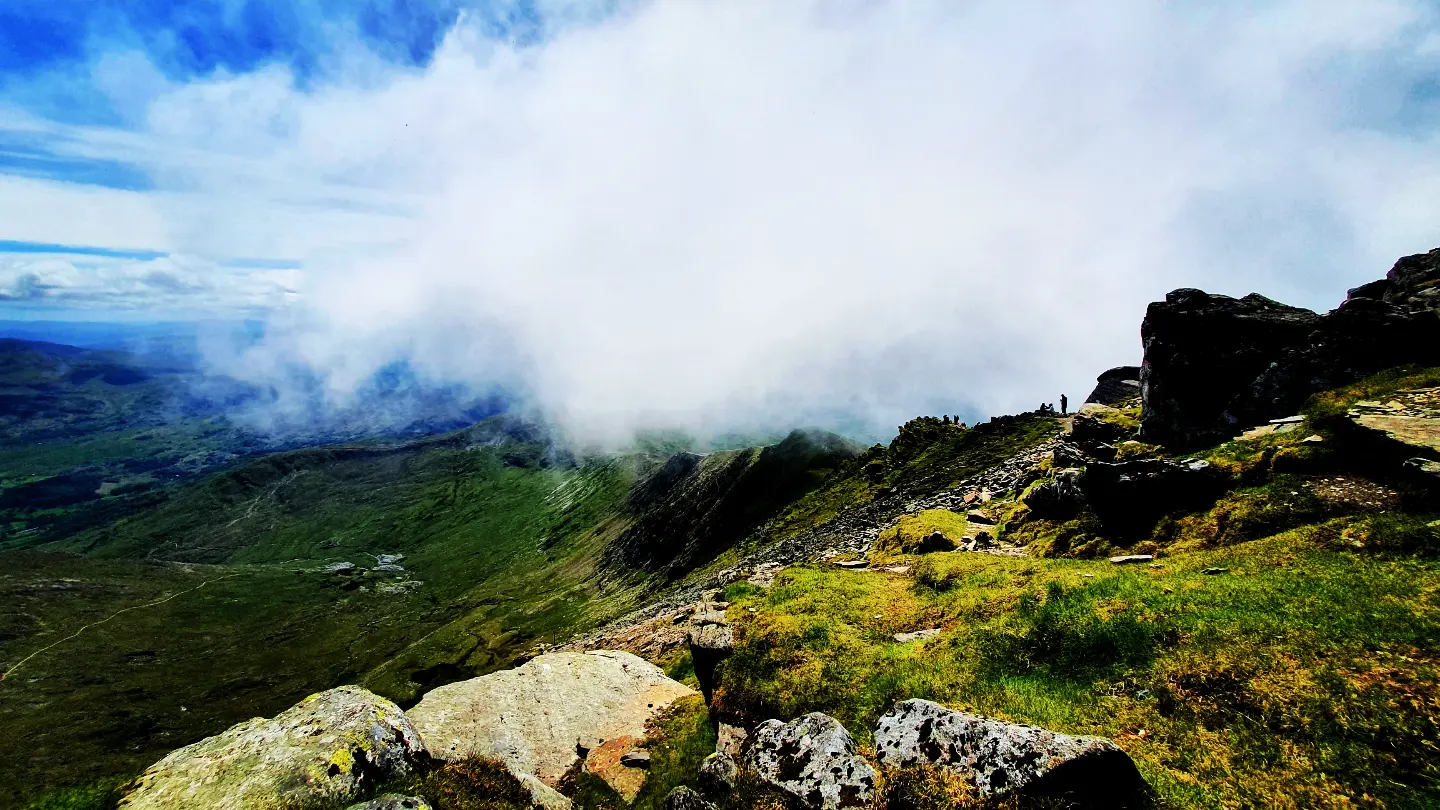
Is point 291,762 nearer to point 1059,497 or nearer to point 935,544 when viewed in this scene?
point 935,544

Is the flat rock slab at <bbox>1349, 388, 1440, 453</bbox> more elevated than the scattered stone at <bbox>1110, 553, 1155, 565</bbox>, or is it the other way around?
the flat rock slab at <bbox>1349, 388, 1440, 453</bbox>

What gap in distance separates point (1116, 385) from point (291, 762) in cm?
9874

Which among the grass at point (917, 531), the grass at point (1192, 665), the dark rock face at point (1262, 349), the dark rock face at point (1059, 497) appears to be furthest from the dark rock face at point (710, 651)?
the dark rock face at point (1262, 349)

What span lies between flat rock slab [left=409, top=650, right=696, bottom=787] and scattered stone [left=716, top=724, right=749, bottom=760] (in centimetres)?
554

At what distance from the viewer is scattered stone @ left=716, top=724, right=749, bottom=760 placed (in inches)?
692

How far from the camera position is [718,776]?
605 inches

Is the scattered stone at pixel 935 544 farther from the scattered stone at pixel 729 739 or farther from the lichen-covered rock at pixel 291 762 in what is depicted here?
the lichen-covered rock at pixel 291 762

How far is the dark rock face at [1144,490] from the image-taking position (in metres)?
23.6

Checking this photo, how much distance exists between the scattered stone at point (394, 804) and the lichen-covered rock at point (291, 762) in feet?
5.94

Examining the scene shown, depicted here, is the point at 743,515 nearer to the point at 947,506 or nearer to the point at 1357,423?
the point at 947,506

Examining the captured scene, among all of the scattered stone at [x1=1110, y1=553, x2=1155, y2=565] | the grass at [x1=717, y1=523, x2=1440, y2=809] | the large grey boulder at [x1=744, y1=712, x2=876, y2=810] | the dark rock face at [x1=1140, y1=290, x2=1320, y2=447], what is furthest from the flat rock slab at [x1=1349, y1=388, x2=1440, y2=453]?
the large grey boulder at [x1=744, y1=712, x2=876, y2=810]

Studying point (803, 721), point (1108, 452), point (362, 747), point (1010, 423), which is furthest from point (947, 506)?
point (1010, 423)

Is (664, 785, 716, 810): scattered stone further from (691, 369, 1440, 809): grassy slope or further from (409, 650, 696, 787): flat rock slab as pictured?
(409, 650, 696, 787): flat rock slab

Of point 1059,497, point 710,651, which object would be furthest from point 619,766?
point 1059,497
